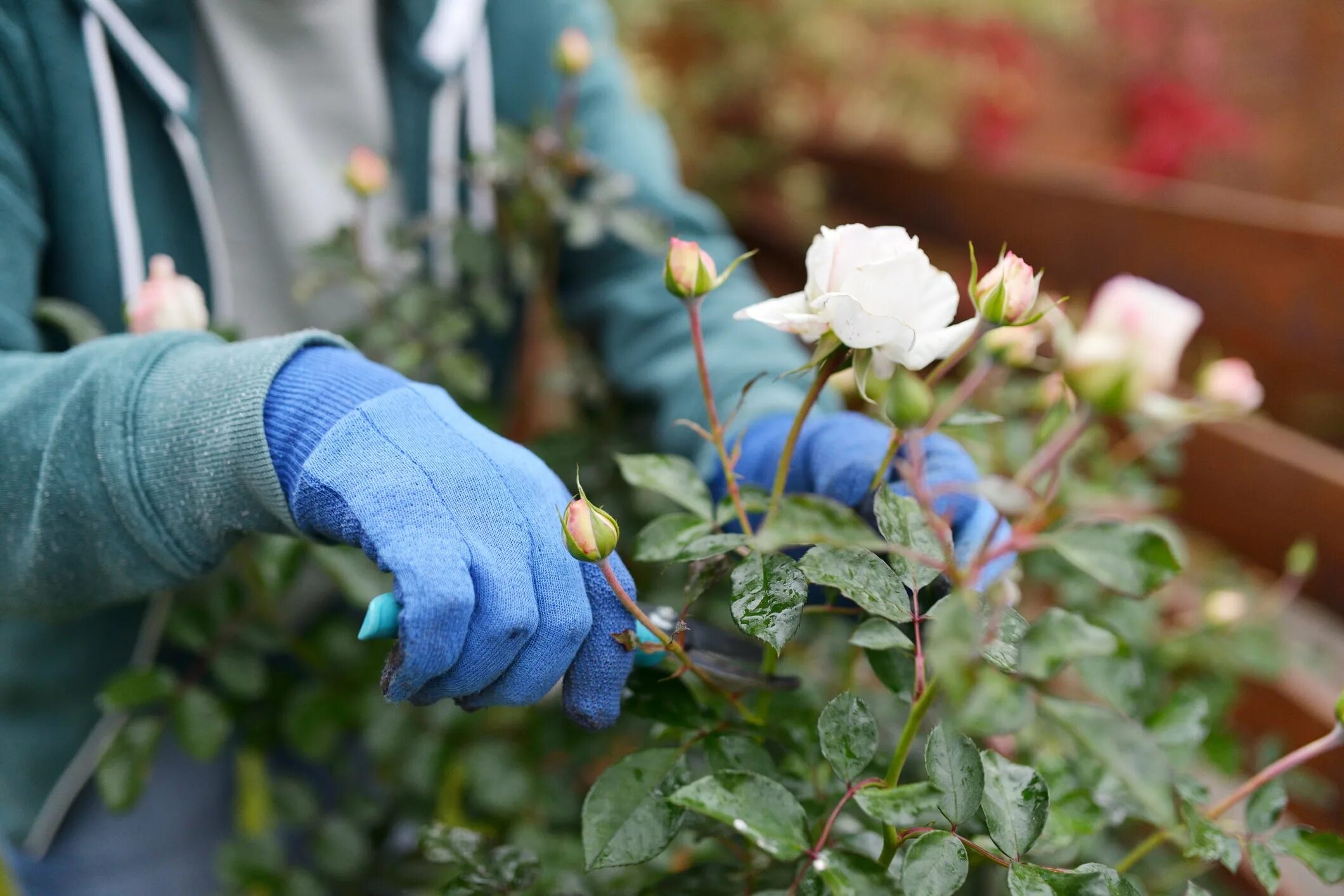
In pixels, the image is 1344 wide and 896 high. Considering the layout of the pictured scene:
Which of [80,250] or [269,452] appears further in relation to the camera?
[80,250]

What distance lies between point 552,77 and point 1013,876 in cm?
90

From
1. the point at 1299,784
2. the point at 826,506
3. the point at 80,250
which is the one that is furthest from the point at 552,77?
the point at 1299,784

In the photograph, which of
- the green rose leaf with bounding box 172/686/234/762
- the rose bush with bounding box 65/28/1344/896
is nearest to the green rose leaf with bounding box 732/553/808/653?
the rose bush with bounding box 65/28/1344/896

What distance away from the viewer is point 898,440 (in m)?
0.46

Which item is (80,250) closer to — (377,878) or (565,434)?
(565,434)

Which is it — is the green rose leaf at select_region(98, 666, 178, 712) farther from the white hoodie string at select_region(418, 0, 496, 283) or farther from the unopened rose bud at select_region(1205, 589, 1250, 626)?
the unopened rose bud at select_region(1205, 589, 1250, 626)

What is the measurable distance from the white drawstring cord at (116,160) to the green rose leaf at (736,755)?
0.62m

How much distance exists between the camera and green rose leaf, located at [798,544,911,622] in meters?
0.41

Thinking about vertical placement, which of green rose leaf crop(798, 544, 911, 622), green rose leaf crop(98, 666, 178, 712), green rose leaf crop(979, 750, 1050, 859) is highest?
green rose leaf crop(798, 544, 911, 622)

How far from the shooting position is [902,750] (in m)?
0.44

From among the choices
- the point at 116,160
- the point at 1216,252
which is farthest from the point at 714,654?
the point at 1216,252

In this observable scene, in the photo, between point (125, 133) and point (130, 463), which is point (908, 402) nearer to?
point (130, 463)

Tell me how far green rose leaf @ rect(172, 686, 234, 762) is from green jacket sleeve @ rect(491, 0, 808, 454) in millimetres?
483

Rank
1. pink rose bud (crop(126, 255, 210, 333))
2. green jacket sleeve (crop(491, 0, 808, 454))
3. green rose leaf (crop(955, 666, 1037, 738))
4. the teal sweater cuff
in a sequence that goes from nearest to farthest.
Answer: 1. green rose leaf (crop(955, 666, 1037, 738))
2. the teal sweater cuff
3. pink rose bud (crop(126, 255, 210, 333))
4. green jacket sleeve (crop(491, 0, 808, 454))
